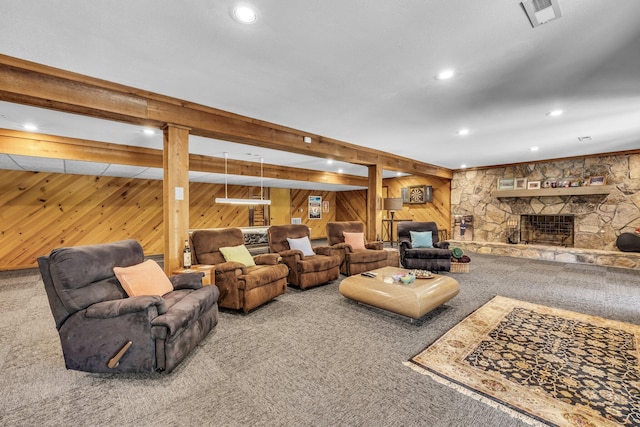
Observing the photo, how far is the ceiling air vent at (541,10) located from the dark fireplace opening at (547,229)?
7049 millimetres

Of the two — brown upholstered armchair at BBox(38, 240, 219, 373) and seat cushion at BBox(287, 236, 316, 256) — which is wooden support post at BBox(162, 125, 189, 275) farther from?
seat cushion at BBox(287, 236, 316, 256)

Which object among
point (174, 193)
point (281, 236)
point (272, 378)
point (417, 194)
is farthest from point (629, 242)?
point (174, 193)

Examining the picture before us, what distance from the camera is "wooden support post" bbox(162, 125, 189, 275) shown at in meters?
3.27

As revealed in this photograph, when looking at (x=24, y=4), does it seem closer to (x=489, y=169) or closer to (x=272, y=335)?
(x=272, y=335)

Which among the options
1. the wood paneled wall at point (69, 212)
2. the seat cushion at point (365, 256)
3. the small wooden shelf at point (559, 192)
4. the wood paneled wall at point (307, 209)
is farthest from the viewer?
the wood paneled wall at point (307, 209)

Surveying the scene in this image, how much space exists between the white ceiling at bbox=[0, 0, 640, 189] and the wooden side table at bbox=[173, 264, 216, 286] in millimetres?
1976

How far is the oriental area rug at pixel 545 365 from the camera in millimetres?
1747

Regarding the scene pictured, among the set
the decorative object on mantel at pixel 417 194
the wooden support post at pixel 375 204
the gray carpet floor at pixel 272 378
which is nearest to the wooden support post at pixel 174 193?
the gray carpet floor at pixel 272 378

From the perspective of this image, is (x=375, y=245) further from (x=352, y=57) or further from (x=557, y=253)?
(x=557, y=253)

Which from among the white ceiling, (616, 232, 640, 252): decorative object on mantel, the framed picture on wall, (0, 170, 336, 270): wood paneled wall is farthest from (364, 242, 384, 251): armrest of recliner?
the framed picture on wall

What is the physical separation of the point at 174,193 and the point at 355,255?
307 cm

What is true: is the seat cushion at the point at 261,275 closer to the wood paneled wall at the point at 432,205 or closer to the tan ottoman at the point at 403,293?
the tan ottoman at the point at 403,293

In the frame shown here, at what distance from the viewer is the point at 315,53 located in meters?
2.29

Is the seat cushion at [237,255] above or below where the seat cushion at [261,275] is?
above
